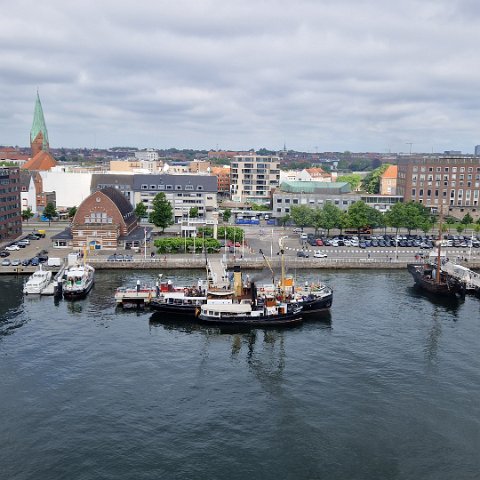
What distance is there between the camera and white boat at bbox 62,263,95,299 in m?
52.1

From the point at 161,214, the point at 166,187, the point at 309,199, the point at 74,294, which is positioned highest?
the point at 166,187

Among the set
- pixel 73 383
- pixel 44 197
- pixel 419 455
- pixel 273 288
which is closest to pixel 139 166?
pixel 44 197

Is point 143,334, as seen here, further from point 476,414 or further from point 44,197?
point 44,197

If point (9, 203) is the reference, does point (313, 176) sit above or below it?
above

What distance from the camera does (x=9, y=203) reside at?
7850cm

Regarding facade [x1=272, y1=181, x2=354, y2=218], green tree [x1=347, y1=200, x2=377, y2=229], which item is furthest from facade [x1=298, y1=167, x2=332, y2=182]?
green tree [x1=347, y1=200, x2=377, y2=229]

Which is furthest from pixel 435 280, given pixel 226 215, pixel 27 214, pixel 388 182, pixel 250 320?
pixel 388 182

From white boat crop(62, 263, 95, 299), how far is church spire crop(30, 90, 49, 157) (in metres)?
112

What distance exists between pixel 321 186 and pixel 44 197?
54370mm

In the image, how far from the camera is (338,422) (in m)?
29.8

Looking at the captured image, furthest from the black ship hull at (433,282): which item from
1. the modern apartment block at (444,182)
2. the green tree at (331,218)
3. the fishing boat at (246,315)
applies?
the modern apartment block at (444,182)

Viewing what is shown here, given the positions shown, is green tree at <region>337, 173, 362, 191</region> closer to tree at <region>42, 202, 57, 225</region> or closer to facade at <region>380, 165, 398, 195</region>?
facade at <region>380, 165, 398, 195</region>

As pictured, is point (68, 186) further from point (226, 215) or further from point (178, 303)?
point (178, 303)

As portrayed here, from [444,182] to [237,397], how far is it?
83039mm
